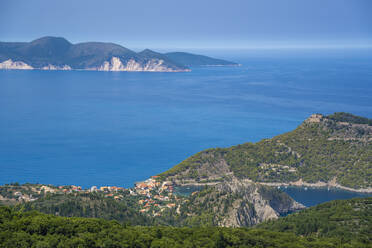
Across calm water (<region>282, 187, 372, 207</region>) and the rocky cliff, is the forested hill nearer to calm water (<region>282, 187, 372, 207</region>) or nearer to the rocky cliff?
calm water (<region>282, 187, 372, 207</region>)

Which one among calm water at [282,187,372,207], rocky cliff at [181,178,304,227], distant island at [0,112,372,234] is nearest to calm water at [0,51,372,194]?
distant island at [0,112,372,234]

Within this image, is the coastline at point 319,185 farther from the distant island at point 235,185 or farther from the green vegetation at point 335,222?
A: the green vegetation at point 335,222

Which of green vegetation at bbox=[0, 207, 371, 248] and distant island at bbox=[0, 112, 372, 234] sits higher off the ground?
green vegetation at bbox=[0, 207, 371, 248]

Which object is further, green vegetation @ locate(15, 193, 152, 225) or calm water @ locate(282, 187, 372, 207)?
calm water @ locate(282, 187, 372, 207)

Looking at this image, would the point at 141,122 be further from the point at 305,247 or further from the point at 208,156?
the point at 305,247

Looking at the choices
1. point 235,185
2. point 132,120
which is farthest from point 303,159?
point 132,120

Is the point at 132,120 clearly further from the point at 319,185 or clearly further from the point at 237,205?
the point at 237,205

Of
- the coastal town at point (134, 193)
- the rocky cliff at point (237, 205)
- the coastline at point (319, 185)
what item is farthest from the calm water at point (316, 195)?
the coastal town at point (134, 193)
